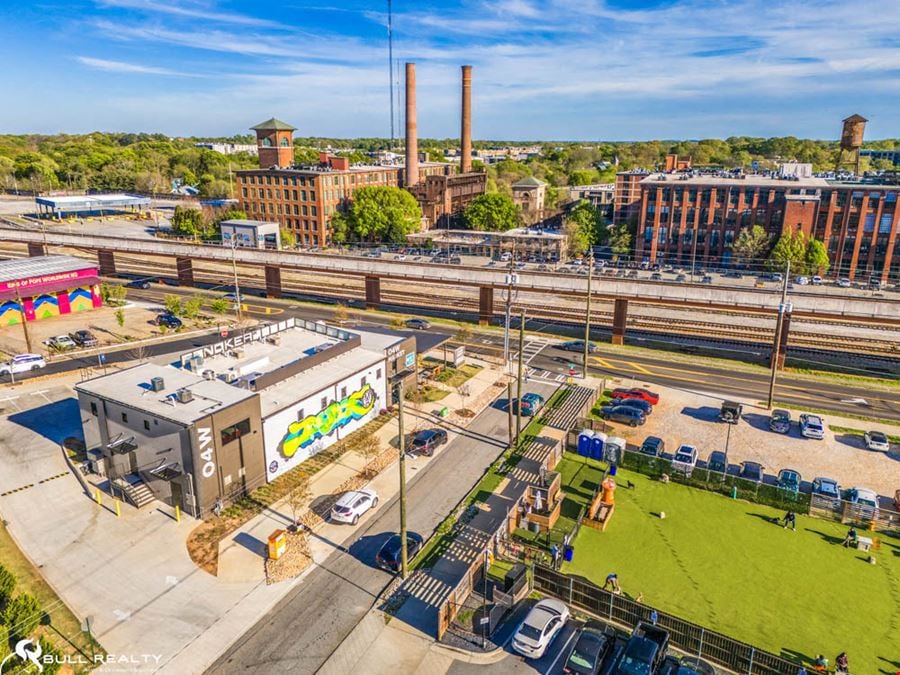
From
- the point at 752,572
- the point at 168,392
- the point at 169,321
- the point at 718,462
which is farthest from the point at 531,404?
the point at 169,321

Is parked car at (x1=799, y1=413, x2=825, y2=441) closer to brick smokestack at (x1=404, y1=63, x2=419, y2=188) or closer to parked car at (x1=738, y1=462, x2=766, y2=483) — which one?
parked car at (x1=738, y1=462, x2=766, y2=483)

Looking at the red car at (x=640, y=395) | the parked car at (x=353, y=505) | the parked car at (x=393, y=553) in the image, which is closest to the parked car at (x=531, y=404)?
the red car at (x=640, y=395)

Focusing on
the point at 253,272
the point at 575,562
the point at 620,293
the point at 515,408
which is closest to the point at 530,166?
the point at 253,272

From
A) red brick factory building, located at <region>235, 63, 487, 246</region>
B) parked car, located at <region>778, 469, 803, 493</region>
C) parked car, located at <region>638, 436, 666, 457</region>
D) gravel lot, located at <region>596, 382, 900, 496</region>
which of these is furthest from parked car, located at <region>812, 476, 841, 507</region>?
red brick factory building, located at <region>235, 63, 487, 246</region>

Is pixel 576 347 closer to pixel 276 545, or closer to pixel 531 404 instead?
pixel 531 404

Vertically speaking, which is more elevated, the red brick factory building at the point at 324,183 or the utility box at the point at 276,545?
the red brick factory building at the point at 324,183

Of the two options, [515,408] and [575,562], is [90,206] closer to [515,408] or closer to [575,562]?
[515,408]

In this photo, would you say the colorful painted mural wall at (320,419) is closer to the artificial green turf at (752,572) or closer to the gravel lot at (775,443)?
the artificial green turf at (752,572)
